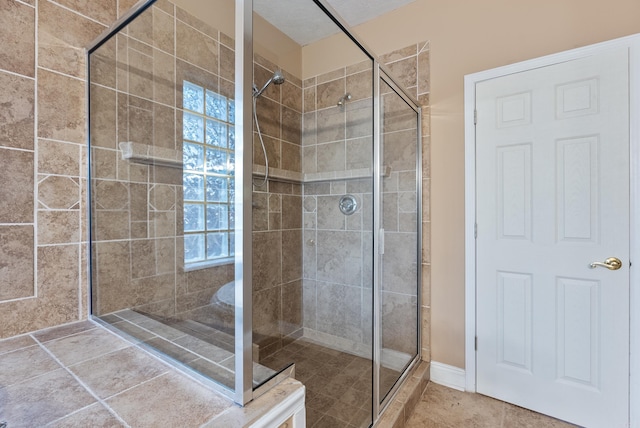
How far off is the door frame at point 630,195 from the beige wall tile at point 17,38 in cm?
229

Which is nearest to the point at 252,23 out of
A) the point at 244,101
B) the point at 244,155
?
the point at 244,101

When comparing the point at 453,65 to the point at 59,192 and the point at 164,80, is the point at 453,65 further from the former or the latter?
the point at 59,192

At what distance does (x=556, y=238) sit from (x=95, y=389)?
2.20 m

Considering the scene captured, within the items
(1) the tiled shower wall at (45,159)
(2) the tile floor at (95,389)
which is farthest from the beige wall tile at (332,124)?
(2) the tile floor at (95,389)

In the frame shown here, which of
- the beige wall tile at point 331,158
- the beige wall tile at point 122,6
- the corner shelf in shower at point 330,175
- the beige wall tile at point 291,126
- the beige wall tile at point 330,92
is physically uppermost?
the beige wall tile at point 122,6

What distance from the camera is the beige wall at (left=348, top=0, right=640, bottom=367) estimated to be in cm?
169

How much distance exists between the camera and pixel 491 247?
1.80 meters

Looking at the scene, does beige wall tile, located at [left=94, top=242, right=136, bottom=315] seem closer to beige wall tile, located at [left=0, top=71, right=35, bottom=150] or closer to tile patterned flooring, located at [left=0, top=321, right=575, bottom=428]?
tile patterned flooring, located at [left=0, top=321, right=575, bottom=428]

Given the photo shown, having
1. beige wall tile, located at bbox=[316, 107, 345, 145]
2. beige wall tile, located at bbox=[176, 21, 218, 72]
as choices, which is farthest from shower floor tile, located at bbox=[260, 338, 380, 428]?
beige wall tile, located at bbox=[176, 21, 218, 72]

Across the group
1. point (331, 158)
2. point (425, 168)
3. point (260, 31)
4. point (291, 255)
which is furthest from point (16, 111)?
point (425, 168)

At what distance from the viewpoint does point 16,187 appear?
1.13m

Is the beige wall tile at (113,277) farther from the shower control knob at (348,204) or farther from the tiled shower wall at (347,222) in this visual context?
the shower control knob at (348,204)

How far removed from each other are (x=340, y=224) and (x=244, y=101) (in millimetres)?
1140

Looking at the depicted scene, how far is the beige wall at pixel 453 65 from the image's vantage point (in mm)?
1690
